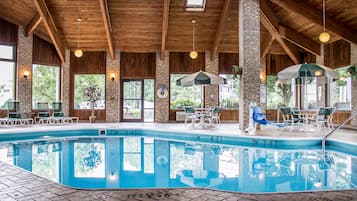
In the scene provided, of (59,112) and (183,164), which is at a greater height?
(59,112)

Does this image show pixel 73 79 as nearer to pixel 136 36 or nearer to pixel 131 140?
pixel 136 36

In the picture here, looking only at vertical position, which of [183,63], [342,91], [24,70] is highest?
[183,63]

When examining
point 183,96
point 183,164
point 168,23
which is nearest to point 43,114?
point 183,96

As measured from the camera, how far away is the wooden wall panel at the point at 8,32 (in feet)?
A: 35.5

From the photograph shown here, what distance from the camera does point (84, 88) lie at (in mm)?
13305

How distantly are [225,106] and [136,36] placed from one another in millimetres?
5290

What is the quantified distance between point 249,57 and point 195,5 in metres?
3.51

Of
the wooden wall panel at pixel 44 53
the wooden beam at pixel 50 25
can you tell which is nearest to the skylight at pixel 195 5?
the wooden beam at pixel 50 25

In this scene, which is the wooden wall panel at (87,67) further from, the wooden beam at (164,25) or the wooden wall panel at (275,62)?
the wooden wall panel at (275,62)

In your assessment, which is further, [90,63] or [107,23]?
[90,63]

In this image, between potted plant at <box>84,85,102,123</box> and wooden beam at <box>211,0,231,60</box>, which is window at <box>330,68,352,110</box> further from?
potted plant at <box>84,85,102,123</box>

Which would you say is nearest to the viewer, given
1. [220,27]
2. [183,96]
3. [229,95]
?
[220,27]

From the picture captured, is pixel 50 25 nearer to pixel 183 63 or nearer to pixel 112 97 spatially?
pixel 112 97

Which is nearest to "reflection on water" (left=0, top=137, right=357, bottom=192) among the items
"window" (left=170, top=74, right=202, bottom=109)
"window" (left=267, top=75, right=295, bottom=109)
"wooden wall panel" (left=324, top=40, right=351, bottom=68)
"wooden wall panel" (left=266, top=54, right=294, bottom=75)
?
"window" (left=170, top=74, right=202, bottom=109)
